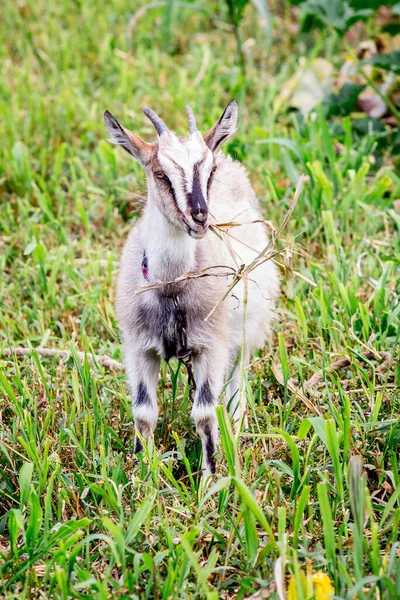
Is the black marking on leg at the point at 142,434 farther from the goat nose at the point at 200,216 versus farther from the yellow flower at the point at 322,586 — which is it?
the yellow flower at the point at 322,586

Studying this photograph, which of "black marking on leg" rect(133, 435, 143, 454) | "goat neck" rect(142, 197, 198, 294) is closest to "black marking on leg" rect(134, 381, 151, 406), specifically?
"black marking on leg" rect(133, 435, 143, 454)

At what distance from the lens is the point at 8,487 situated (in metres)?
3.63

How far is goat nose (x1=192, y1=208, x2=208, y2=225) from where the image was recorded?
3.21 m

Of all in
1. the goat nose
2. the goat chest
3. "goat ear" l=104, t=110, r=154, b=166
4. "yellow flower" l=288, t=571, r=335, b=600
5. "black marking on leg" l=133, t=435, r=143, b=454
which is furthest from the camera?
"black marking on leg" l=133, t=435, r=143, b=454

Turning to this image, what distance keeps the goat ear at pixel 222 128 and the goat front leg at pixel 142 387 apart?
3.08 feet

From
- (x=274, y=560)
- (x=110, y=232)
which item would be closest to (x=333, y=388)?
(x=274, y=560)

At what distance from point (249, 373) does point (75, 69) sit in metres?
4.08

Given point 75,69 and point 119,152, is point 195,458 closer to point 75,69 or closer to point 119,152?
point 119,152

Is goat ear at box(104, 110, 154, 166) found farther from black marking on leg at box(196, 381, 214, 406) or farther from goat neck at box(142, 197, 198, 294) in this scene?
black marking on leg at box(196, 381, 214, 406)

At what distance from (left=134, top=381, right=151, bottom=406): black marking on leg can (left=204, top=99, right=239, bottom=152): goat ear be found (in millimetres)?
1071

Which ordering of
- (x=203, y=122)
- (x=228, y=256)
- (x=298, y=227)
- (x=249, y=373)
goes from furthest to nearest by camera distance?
(x=203, y=122), (x=298, y=227), (x=249, y=373), (x=228, y=256)

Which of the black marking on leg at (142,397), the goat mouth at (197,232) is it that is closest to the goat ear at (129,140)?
the goat mouth at (197,232)

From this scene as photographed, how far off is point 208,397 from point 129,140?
1138mm

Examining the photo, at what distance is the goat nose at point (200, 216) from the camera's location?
3207 millimetres
